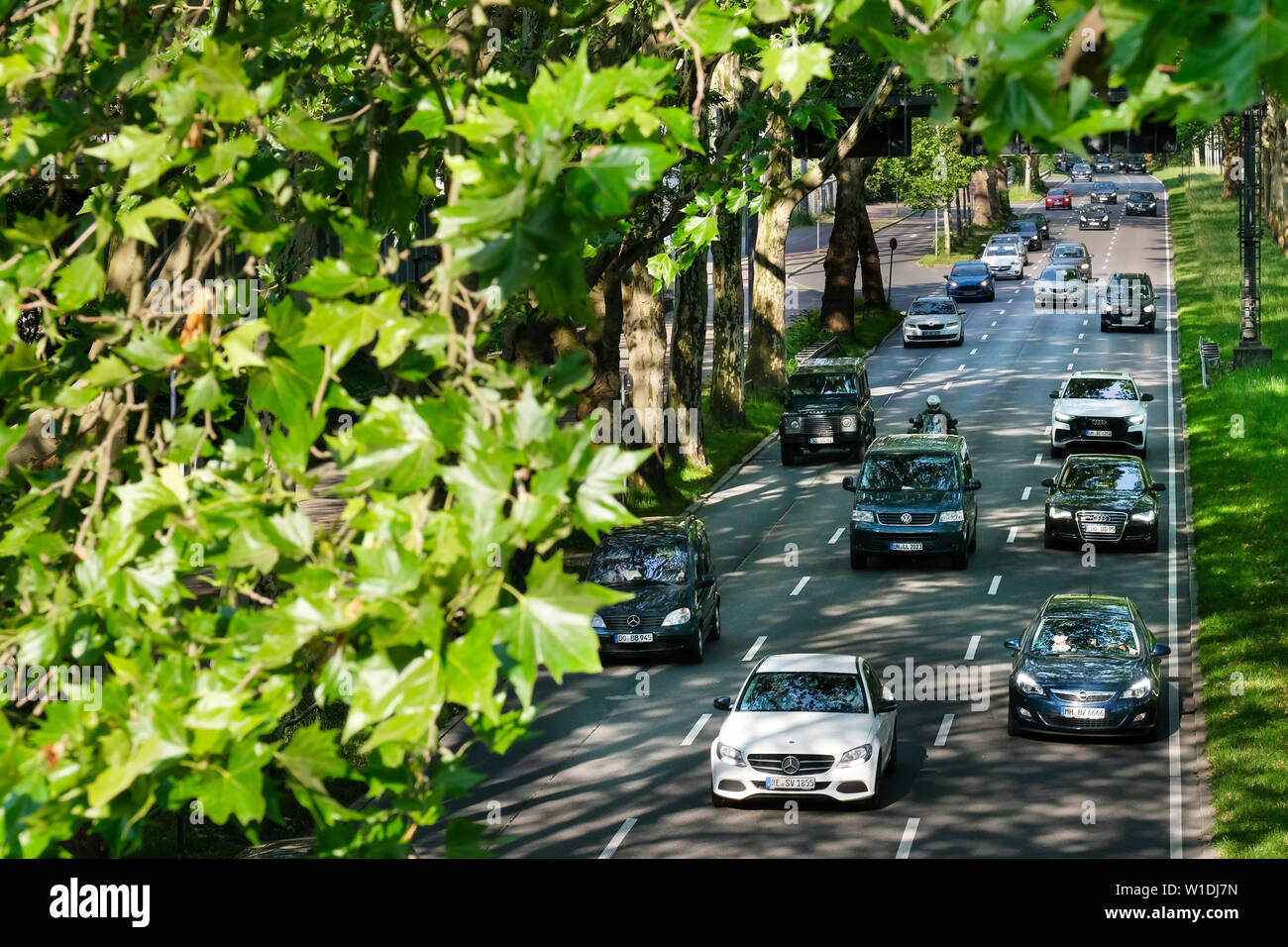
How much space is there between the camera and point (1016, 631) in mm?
24297

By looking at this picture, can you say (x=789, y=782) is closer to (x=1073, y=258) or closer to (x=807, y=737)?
(x=807, y=737)

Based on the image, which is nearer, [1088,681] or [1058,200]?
[1088,681]

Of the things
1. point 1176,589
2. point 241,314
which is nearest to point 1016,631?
point 1176,589

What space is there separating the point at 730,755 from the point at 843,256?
4055 centimetres

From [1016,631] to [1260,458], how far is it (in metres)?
12.4

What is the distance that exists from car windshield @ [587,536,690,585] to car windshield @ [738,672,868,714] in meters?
5.07

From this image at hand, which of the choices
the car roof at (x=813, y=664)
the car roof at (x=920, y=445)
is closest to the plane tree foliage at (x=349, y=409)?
the car roof at (x=813, y=664)

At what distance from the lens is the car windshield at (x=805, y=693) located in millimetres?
18344

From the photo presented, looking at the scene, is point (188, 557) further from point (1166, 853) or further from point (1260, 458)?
point (1260, 458)

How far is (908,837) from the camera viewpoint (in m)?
16.3

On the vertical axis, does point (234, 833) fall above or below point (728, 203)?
below

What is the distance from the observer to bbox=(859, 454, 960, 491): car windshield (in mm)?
29266

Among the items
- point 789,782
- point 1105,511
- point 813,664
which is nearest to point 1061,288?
point 1105,511

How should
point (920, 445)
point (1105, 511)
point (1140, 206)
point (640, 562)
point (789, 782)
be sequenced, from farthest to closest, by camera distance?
point (1140, 206) < point (920, 445) < point (1105, 511) < point (640, 562) < point (789, 782)
